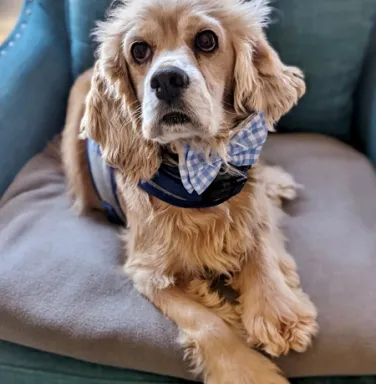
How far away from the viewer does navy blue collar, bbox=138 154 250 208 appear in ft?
4.88

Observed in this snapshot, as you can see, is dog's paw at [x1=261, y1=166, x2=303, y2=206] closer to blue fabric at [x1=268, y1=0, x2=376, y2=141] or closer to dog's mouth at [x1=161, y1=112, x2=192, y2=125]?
blue fabric at [x1=268, y1=0, x2=376, y2=141]

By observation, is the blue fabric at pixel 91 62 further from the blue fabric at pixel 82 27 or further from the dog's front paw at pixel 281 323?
the dog's front paw at pixel 281 323

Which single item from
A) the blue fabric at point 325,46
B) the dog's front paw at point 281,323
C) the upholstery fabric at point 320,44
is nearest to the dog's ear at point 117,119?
the dog's front paw at point 281,323

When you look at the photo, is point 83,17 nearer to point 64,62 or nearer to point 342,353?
point 64,62

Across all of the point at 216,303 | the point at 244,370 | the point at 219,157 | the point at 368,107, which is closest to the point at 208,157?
the point at 219,157

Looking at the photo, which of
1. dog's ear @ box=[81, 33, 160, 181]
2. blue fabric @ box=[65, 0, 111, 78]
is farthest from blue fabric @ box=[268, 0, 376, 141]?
dog's ear @ box=[81, 33, 160, 181]

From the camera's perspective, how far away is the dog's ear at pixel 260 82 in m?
1.42

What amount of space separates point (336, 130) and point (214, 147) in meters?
0.74

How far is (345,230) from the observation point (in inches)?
64.5

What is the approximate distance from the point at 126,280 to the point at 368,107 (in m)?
0.94

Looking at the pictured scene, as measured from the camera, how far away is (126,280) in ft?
5.11

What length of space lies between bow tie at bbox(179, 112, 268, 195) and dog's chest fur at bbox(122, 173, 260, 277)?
99 mm

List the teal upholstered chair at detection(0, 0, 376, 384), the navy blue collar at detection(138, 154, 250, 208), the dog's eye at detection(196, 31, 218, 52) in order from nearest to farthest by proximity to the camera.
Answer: the dog's eye at detection(196, 31, 218, 52)
the navy blue collar at detection(138, 154, 250, 208)
the teal upholstered chair at detection(0, 0, 376, 384)

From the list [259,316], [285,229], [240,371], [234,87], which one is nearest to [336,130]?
[285,229]
